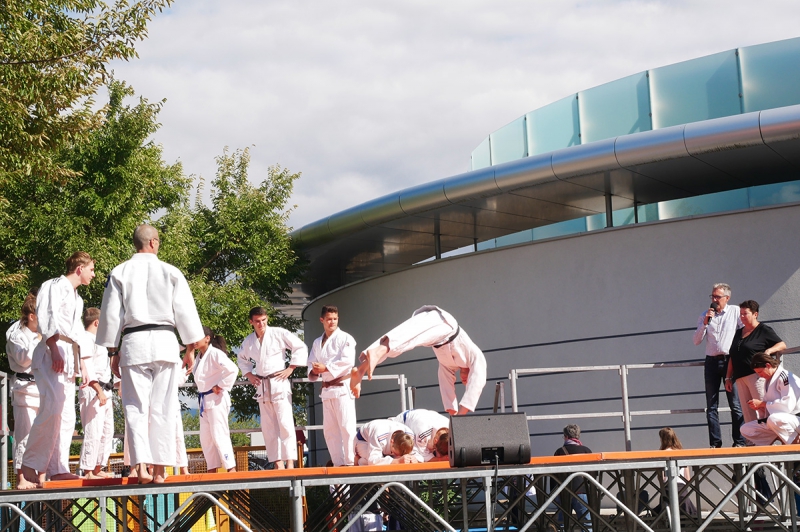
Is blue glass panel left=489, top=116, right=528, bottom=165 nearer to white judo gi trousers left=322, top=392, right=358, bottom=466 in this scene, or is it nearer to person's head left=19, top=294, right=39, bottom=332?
white judo gi trousers left=322, top=392, right=358, bottom=466

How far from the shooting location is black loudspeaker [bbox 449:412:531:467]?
19.6ft

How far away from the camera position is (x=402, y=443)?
8.19 m

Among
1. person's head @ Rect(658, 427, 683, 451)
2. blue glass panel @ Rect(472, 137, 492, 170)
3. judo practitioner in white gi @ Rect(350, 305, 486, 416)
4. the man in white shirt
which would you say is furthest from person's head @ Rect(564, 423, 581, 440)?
blue glass panel @ Rect(472, 137, 492, 170)

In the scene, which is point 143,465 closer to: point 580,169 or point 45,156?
point 45,156

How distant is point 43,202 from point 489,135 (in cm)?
904

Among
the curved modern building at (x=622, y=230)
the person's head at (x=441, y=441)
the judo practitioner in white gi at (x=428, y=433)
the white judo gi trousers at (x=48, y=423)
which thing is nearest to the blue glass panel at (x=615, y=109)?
the curved modern building at (x=622, y=230)

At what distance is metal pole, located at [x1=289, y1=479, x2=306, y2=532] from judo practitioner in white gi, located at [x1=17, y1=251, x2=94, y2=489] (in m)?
2.23

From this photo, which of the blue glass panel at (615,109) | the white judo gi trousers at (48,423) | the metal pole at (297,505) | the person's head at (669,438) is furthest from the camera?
the blue glass panel at (615,109)

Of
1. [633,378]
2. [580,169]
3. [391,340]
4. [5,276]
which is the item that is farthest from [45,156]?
[633,378]

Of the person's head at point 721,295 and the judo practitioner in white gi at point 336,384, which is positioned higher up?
the person's head at point 721,295

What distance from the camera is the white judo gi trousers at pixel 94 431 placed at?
9109 millimetres

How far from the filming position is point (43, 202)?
16.9 m

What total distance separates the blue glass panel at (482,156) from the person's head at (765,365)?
9563 millimetres

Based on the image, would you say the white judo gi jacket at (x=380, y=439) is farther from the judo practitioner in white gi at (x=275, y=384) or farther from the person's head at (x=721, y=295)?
the person's head at (x=721, y=295)
